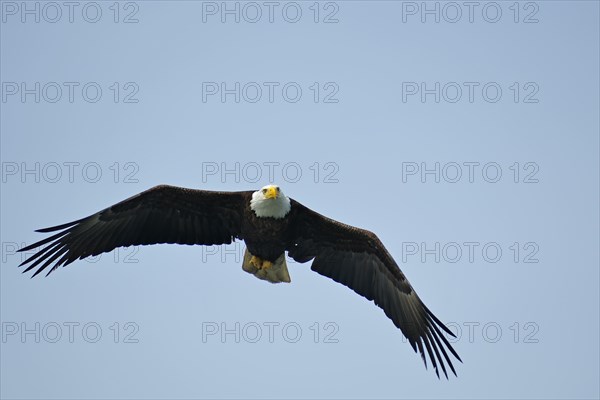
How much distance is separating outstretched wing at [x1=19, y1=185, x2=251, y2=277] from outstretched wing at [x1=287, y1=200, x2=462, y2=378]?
Answer: 1.06 metres

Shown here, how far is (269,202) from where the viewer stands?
15.0 m

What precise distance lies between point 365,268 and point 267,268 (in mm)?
1573

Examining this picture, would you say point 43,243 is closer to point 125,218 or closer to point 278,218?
point 125,218

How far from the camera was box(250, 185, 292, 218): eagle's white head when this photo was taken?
48.9ft

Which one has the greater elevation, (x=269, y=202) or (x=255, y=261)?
(x=269, y=202)

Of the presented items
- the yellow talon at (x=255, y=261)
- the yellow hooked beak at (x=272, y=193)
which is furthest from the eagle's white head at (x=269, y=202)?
the yellow talon at (x=255, y=261)

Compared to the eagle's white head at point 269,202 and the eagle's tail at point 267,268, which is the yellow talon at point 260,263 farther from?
the eagle's white head at point 269,202

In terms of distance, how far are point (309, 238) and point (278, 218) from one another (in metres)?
1.20

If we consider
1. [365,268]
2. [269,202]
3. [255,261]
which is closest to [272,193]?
[269,202]

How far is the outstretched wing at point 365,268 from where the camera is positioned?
1599 cm

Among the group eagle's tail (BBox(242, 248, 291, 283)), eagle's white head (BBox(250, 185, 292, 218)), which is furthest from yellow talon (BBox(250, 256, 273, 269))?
eagle's white head (BBox(250, 185, 292, 218))

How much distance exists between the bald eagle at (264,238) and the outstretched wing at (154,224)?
0.01 meters

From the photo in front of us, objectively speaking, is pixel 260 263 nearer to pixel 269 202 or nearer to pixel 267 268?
pixel 267 268

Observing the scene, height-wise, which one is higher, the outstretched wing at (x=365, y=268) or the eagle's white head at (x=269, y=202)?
the eagle's white head at (x=269, y=202)
